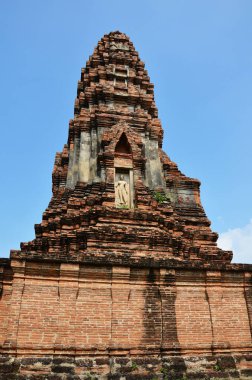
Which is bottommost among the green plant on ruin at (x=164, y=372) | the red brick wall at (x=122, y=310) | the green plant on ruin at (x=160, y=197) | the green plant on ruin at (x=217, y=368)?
the green plant on ruin at (x=164, y=372)

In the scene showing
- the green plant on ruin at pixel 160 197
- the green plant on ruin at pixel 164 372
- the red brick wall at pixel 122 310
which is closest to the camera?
the green plant on ruin at pixel 164 372

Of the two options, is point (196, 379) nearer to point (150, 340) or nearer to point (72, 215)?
point (150, 340)

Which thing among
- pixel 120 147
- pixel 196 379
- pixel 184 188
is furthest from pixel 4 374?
pixel 184 188

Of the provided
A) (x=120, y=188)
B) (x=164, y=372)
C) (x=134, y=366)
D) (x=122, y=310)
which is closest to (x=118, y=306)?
(x=122, y=310)

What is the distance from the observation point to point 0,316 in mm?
7828

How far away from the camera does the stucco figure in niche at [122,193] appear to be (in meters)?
12.8

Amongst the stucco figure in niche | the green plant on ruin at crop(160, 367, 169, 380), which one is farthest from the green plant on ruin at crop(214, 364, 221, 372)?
the stucco figure in niche

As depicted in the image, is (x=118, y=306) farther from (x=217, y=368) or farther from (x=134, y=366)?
(x=217, y=368)

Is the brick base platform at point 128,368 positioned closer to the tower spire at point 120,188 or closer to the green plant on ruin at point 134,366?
the green plant on ruin at point 134,366

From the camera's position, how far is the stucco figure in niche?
12800 millimetres

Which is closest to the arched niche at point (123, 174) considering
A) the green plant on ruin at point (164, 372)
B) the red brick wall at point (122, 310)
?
the red brick wall at point (122, 310)

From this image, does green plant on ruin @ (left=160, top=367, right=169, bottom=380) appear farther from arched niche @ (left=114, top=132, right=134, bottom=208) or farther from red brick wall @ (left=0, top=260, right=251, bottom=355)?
arched niche @ (left=114, top=132, right=134, bottom=208)

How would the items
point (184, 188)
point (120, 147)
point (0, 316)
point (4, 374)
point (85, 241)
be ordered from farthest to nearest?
point (184, 188) < point (120, 147) < point (85, 241) < point (0, 316) < point (4, 374)

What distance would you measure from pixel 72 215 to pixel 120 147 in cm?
387
